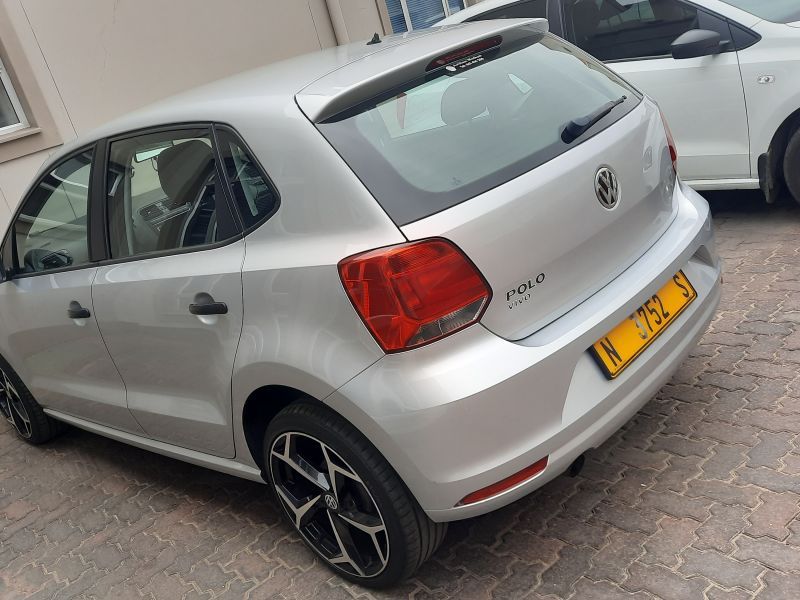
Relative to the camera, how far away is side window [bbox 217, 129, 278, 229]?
274 centimetres

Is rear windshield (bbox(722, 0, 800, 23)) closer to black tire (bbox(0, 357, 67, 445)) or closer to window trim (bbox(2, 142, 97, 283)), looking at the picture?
window trim (bbox(2, 142, 97, 283))

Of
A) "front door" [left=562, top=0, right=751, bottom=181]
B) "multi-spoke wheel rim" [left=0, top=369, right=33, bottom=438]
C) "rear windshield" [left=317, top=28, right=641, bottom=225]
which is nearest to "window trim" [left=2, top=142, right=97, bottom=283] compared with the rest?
"multi-spoke wheel rim" [left=0, top=369, right=33, bottom=438]

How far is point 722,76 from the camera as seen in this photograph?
197 inches

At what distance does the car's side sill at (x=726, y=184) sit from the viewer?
5121 mm

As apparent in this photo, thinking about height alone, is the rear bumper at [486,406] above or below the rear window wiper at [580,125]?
below

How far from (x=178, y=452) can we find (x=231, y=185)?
4.17ft

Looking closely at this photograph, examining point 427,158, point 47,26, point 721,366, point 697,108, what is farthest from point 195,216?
point 47,26

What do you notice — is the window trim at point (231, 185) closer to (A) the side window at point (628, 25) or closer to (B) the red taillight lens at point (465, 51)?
(B) the red taillight lens at point (465, 51)

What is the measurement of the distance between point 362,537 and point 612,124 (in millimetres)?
1674

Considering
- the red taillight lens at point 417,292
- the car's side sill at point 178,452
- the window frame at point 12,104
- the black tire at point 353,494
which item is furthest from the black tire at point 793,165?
the window frame at point 12,104

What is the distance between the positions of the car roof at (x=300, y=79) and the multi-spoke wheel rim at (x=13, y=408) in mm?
2023

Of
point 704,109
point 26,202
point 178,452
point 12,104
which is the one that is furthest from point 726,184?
point 12,104

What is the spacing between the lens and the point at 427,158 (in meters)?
2.57

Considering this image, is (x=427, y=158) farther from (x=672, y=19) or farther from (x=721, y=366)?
(x=672, y=19)
